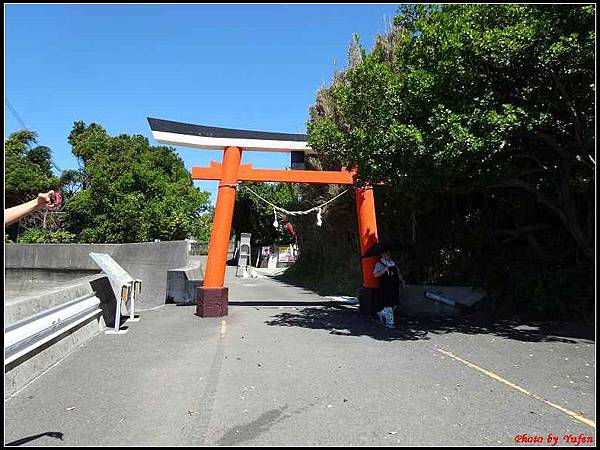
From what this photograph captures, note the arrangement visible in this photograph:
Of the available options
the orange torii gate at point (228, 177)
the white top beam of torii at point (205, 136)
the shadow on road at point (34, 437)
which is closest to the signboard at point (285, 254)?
the orange torii gate at point (228, 177)

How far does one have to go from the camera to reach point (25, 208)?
11.2 ft

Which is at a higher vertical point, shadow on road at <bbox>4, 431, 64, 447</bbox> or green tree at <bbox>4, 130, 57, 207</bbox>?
green tree at <bbox>4, 130, 57, 207</bbox>

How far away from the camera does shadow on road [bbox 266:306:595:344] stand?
9.00m

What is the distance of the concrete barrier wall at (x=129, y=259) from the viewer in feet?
45.3

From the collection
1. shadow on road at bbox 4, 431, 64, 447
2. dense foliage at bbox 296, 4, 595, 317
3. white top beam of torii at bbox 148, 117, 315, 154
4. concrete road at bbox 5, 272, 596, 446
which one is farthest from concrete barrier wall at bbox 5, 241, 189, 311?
shadow on road at bbox 4, 431, 64, 447

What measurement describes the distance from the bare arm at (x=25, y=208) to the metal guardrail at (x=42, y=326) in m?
2.02

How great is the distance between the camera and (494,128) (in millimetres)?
7641

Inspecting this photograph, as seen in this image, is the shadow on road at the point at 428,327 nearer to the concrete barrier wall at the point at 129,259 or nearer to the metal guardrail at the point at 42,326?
the metal guardrail at the point at 42,326

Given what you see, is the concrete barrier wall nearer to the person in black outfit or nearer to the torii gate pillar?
the torii gate pillar

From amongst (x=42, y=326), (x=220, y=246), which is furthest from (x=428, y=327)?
(x=42, y=326)

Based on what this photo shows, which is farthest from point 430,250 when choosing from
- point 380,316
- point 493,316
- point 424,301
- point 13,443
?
point 13,443

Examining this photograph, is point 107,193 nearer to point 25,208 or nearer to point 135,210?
point 135,210

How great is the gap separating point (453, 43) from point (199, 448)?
6848mm

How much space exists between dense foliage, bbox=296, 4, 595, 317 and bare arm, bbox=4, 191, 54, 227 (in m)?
6.05
